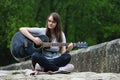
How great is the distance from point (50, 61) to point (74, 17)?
56.6 ft

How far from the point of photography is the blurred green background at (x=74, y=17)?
84.1ft

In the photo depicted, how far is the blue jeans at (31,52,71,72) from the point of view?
9.12m

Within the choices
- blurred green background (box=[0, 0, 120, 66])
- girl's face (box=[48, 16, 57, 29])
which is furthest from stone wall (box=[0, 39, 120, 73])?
blurred green background (box=[0, 0, 120, 66])

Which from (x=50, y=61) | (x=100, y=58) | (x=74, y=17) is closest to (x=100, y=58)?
(x=100, y=58)

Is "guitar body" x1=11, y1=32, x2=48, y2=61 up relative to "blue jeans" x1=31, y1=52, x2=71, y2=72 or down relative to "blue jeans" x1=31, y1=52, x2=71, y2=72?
up

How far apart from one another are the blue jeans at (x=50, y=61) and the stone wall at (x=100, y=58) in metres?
1.97

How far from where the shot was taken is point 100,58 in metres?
11.5

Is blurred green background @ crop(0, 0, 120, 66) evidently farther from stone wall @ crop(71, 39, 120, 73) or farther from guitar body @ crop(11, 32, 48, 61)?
guitar body @ crop(11, 32, 48, 61)

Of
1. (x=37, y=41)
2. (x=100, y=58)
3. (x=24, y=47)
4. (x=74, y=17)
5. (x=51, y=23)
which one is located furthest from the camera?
(x=74, y=17)

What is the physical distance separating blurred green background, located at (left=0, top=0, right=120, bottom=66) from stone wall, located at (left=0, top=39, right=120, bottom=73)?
13.2m

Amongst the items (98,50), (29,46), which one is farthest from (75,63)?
(29,46)

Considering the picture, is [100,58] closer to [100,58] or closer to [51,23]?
[100,58]

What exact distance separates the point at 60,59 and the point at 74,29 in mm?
17237

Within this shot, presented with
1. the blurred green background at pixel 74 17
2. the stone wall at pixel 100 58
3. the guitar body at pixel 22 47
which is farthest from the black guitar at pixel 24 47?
the blurred green background at pixel 74 17
